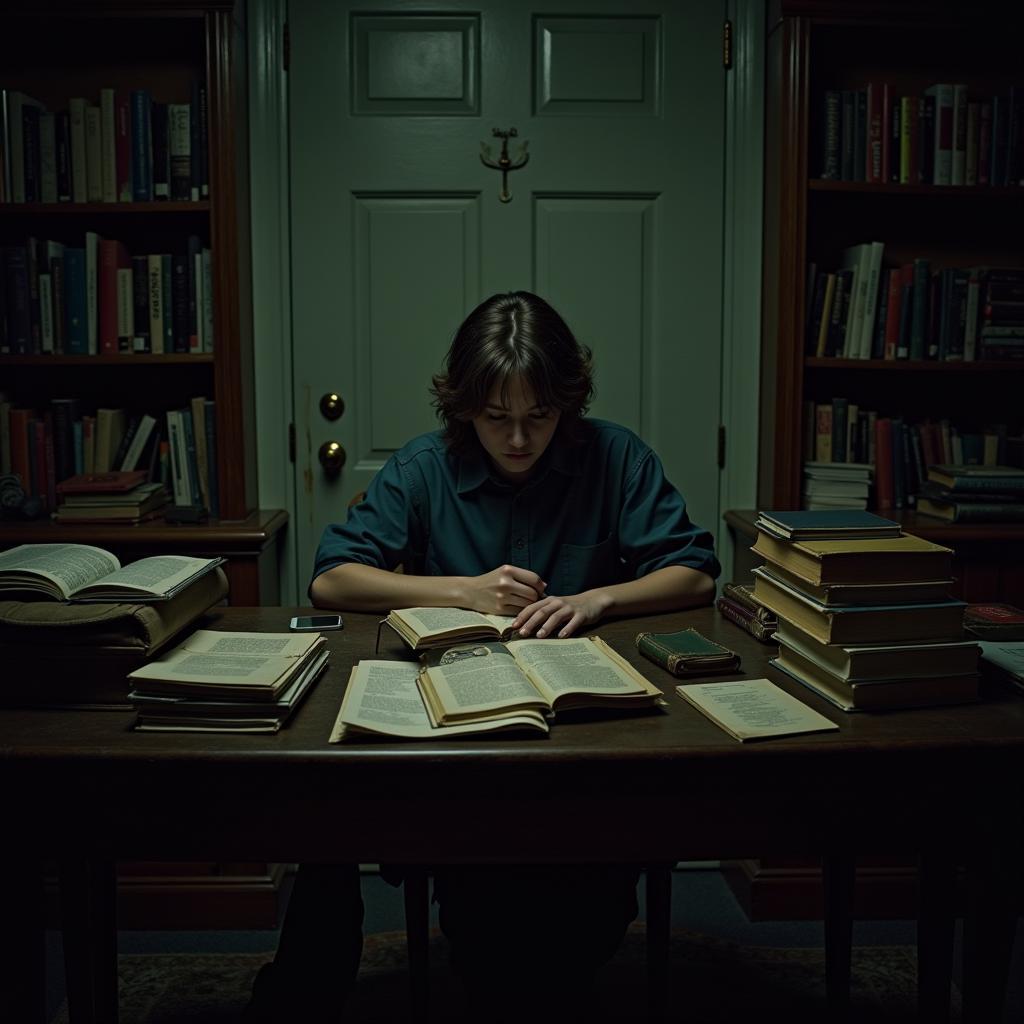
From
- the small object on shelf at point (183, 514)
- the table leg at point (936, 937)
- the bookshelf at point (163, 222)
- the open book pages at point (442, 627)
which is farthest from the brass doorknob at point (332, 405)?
the table leg at point (936, 937)

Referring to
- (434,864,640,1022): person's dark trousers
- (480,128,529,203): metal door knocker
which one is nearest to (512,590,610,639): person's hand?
(434,864,640,1022): person's dark trousers

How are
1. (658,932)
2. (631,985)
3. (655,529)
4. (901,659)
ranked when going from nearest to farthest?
(901,659) < (658,932) < (655,529) < (631,985)

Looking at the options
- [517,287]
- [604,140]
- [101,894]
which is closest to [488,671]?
[101,894]

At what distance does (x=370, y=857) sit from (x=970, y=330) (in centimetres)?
216

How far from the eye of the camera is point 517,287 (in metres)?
2.66

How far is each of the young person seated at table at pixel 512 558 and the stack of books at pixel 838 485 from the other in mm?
773

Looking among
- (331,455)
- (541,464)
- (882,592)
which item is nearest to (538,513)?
(541,464)

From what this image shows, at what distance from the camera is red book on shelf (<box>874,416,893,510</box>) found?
265 centimetres

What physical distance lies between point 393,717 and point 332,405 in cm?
166

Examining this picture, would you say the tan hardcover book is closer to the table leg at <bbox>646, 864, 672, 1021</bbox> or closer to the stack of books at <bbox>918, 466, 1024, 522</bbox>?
the table leg at <bbox>646, 864, 672, 1021</bbox>

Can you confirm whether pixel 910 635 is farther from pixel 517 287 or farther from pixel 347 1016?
pixel 517 287

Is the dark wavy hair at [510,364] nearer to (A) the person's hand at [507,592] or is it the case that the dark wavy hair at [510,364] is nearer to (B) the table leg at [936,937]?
(A) the person's hand at [507,592]

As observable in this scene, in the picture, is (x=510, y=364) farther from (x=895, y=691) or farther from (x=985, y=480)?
(x=985, y=480)

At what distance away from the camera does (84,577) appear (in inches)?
52.7
